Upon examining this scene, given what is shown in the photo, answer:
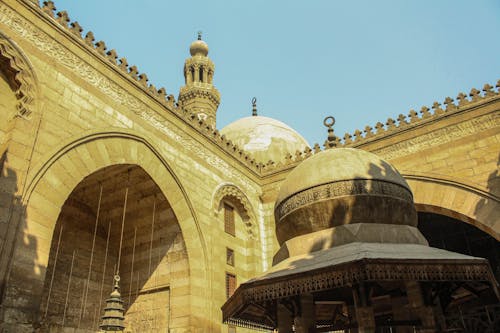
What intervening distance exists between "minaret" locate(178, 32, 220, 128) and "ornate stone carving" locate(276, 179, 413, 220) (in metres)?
14.2

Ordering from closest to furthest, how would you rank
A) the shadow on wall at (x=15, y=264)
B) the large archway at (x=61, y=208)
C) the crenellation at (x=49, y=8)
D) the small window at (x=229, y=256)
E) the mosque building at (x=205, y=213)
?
the mosque building at (x=205, y=213) → the shadow on wall at (x=15, y=264) → the large archway at (x=61, y=208) → the crenellation at (x=49, y=8) → the small window at (x=229, y=256)

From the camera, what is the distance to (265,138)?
1689 cm

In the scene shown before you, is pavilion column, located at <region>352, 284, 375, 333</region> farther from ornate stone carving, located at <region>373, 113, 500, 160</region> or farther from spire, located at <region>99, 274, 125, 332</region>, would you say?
ornate stone carving, located at <region>373, 113, 500, 160</region>

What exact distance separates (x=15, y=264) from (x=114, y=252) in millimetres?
4724

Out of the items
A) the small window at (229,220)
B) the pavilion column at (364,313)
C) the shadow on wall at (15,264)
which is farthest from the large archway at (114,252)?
the pavilion column at (364,313)

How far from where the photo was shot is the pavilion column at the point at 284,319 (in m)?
4.57

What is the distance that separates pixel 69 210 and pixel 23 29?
4172 millimetres

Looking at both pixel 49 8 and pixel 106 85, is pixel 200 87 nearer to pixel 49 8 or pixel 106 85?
pixel 106 85

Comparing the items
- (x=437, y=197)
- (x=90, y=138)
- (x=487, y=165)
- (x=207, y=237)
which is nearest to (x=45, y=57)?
(x=90, y=138)

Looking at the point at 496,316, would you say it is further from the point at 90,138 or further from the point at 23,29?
the point at 23,29

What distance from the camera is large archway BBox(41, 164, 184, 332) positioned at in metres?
8.79

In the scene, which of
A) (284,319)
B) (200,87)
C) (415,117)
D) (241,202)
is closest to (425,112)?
(415,117)

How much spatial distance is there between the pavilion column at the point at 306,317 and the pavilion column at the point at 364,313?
2.14ft

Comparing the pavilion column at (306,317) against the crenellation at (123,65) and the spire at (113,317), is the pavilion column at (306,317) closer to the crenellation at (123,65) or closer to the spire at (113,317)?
the spire at (113,317)
